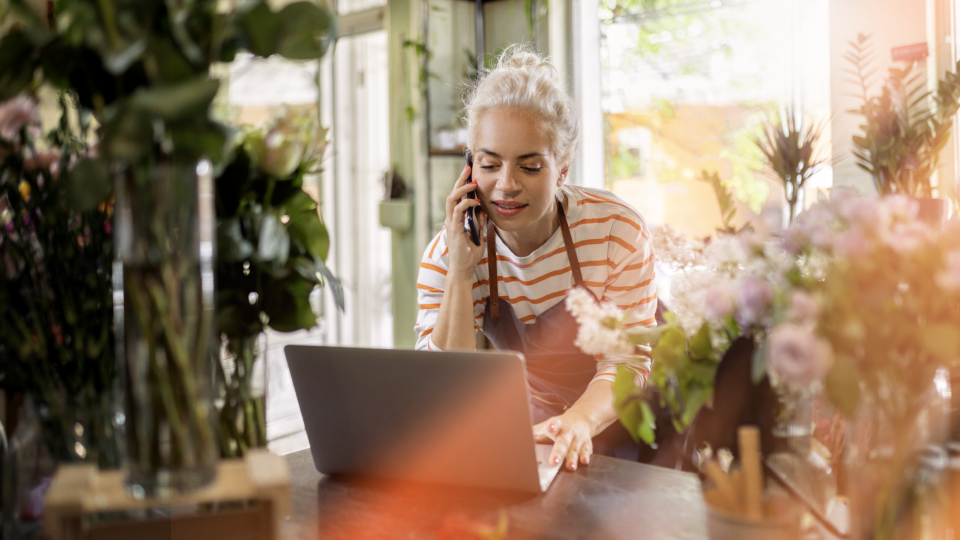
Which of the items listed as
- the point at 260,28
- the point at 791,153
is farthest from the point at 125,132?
the point at 791,153

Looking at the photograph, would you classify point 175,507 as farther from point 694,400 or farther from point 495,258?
point 495,258

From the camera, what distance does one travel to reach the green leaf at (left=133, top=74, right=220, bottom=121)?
0.64 metres

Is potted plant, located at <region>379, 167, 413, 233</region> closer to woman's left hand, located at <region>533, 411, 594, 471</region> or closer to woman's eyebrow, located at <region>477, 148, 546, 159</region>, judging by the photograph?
woman's eyebrow, located at <region>477, 148, 546, 159</region>

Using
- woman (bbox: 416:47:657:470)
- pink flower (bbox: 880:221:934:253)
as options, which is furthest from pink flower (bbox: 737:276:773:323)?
A: woman (bbox: 416:47:657:470)

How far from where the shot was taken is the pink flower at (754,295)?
701 mm

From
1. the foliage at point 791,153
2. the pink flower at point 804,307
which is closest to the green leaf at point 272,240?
the pink flower at point 804,307

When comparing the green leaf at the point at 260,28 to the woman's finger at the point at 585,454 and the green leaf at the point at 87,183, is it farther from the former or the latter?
the woman's finger at the point at 585,454

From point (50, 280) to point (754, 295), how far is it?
0.78 m

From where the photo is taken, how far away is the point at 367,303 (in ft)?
14.0

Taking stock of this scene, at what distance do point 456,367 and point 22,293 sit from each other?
516mm

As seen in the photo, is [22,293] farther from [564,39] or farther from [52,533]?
[564,39]

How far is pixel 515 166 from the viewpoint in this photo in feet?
5.59

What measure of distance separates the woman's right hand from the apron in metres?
0.05

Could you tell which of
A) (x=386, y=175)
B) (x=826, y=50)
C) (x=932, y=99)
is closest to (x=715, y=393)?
(x=932, y=99)
